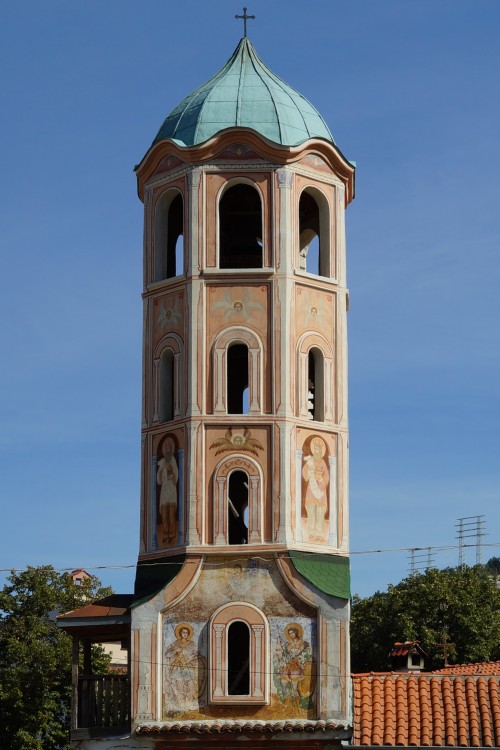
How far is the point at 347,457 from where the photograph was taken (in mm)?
35875

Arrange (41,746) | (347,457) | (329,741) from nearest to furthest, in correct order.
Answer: (329,741) → (347,457) → (41,746)

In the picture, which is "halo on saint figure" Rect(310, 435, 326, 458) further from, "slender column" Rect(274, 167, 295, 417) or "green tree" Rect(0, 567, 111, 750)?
"green tree" Rect(0, 567, 111, 750)

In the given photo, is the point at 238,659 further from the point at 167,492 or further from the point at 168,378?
the point at 168,378

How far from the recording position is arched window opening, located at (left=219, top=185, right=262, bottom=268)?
38.1m

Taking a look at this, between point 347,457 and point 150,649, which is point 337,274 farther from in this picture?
point 150,649

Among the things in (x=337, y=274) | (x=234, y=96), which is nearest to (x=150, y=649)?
(x=337, y=274)

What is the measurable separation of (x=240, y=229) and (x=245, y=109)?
305 cm

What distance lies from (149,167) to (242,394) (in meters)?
5.35

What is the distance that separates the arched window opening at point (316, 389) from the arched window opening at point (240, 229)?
118 inches

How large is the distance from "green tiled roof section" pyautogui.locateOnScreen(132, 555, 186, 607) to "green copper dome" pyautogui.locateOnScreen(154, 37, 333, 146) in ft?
29.1

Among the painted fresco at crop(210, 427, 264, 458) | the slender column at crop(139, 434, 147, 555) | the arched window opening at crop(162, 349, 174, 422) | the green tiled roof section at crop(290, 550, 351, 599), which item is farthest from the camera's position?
the arched window opening at crop(162, 349, 174, 422)

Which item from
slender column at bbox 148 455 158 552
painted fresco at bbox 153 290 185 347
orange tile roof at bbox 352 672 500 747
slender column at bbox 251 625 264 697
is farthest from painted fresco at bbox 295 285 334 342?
orange tile roof at bbox 352 672 500 747

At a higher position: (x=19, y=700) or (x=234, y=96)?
(x=234, y=96)

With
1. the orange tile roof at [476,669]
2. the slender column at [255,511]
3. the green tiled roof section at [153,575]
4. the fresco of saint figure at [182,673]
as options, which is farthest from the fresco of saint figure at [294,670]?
the orange tile roof at [476,669]
